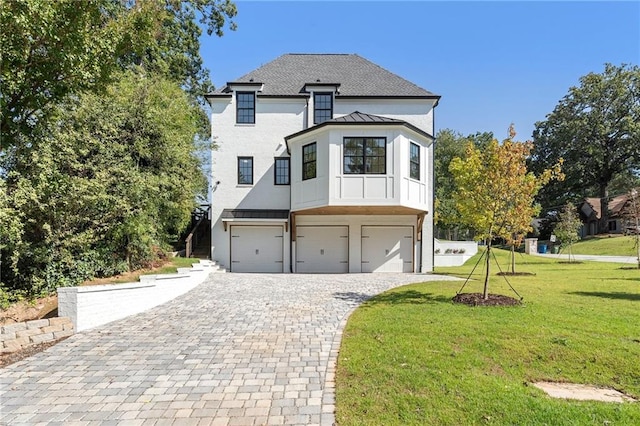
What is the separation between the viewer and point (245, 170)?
1680cm

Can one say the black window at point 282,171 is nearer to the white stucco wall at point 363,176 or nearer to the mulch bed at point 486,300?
the white stucco wall at point 363,176

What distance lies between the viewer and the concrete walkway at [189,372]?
3.81 metres

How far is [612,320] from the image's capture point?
21.6 feet

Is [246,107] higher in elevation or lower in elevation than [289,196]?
higher

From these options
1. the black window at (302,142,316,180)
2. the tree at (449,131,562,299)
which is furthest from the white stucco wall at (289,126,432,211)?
the tree at (449,131,562,299)

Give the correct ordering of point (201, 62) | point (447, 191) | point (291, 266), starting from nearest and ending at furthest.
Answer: point (291, 266)
point (201, 62)
point (447, 191)

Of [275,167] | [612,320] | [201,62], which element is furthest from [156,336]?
[201,62]

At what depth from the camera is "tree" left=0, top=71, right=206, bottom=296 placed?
8.16 meters

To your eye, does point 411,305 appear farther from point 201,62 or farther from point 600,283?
point 201,62

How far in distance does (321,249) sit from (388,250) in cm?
331

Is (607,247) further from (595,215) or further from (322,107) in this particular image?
Result: (322,107)

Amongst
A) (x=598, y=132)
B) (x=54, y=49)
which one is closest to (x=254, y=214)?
(x=54, y=49)

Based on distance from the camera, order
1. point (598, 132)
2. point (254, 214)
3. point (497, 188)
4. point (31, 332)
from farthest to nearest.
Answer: point (598, 132)
point (254, 214)
point (497, 188)
point (31, 332)

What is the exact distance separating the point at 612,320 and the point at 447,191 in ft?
116
